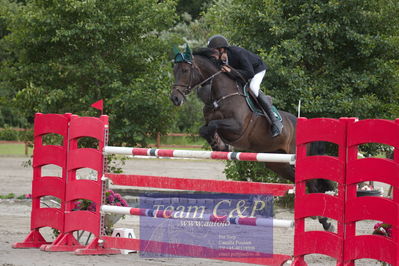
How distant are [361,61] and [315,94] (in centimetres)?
106

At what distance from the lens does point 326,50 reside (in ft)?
36.5

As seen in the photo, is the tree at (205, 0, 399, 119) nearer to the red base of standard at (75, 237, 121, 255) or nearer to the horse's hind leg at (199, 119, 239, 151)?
the horse's hind leg at (199, 119, 239, 151)

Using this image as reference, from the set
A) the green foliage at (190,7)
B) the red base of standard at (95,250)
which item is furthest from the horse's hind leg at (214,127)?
the green foliage at (190,7)

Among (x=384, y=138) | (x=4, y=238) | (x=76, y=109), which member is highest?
(x=76, y=109)

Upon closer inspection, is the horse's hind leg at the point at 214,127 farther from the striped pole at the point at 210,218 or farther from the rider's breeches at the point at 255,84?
the striped pole at the point at 210,218

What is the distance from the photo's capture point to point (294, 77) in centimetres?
1059

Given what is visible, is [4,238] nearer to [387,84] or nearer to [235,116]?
[235,116]

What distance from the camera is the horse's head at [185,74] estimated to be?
6.93 meters

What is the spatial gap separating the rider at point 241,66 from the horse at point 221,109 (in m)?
0.08

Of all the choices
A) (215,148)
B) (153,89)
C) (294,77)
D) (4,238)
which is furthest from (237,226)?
(153,89)

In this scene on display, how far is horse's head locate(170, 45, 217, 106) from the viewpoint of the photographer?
6.93 metres

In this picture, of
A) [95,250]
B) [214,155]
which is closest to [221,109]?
[214,155]

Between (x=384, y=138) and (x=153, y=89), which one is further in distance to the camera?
(x=153, y=89)

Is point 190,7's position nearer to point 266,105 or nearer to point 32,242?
point 266,105
